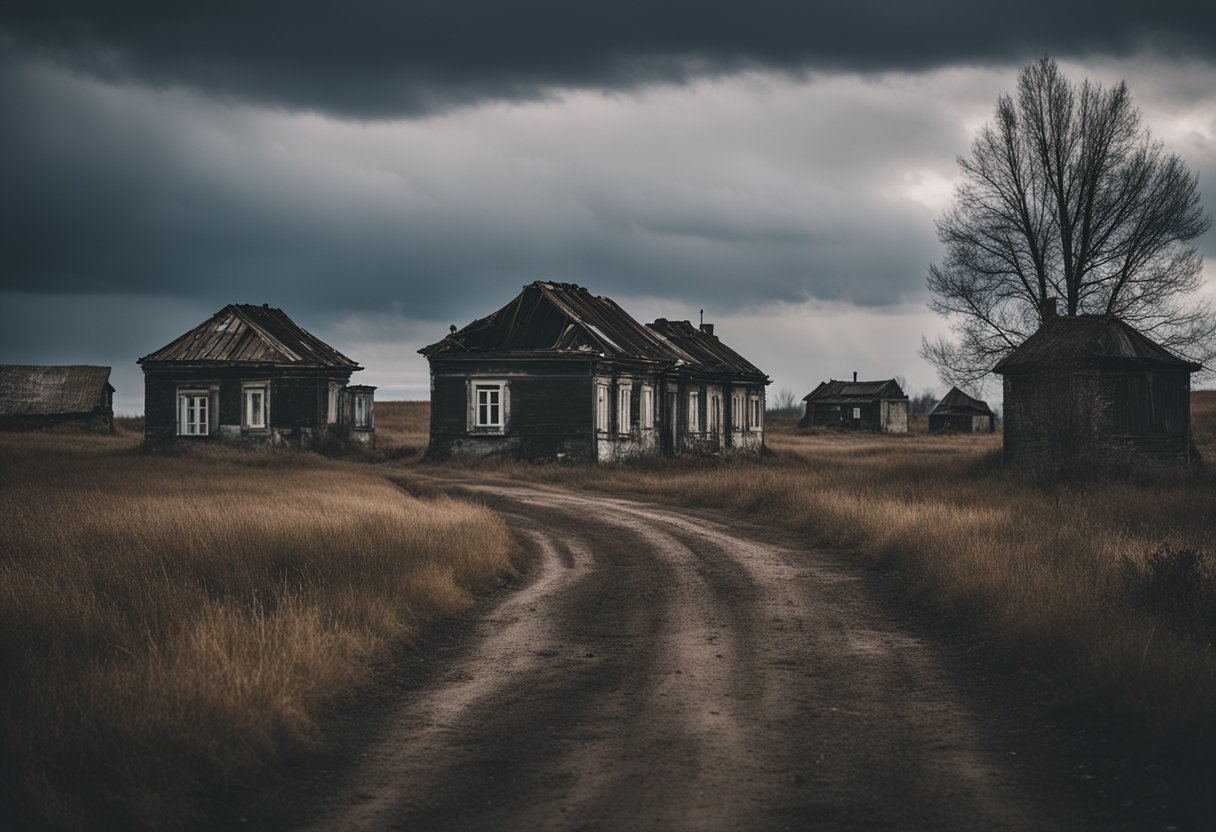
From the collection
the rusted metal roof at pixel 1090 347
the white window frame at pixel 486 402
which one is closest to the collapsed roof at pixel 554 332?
the white window frame at pixel 486 402

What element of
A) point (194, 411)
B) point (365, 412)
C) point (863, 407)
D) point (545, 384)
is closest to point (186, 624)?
point (545, 384)

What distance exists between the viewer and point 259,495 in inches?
798

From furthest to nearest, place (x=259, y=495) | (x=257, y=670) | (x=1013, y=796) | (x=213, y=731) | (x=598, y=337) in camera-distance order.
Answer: (x=598, y=337) < (x=259, y=495) < (x=257, y=670) < (x=213, y=731) < (x=1013, y=796)

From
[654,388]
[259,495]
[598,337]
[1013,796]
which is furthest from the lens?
[654,388]

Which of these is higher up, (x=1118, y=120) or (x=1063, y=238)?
(x=1118, y=120)

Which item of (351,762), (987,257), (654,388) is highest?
(987,257)

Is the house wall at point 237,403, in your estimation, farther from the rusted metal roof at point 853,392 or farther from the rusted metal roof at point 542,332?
the rusted metal roof at point 853,392

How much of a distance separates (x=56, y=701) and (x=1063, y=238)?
3481cm

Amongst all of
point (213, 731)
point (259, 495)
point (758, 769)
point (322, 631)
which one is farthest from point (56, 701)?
point (259, 495)

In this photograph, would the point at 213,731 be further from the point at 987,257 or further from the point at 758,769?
the point at 987,257

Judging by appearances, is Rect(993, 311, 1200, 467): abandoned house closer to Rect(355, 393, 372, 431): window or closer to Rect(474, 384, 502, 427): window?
Rect(474, 384, 502, 427): window

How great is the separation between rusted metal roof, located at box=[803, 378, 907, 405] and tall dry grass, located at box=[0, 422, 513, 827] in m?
64.5

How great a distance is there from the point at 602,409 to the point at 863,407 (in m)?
48.8

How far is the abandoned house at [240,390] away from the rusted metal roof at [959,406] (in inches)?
2034
